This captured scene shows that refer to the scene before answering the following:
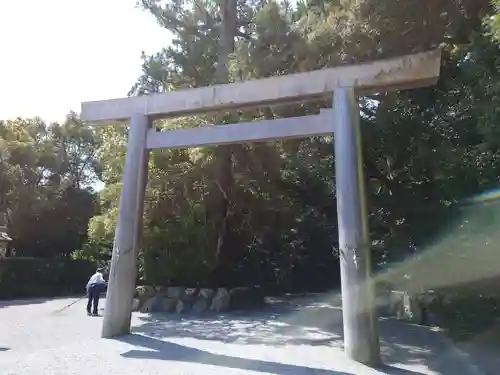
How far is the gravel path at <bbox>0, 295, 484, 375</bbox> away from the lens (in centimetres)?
552

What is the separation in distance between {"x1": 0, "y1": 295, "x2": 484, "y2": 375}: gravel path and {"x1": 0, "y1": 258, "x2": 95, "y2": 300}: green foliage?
19.7ft

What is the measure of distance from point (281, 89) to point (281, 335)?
4264mm

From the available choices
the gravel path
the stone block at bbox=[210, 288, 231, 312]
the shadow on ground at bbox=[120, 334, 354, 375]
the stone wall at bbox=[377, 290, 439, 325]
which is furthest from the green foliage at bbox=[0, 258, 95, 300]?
the stone wall at bbox=[377, 290, 439, 325]

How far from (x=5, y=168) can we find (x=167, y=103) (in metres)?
12.3

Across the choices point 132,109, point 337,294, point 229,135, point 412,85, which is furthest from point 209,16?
point 337,294

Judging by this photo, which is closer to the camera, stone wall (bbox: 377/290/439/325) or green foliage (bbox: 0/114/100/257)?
stone wall (bbox: 377/290/439/325)

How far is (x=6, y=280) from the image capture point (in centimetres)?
1611

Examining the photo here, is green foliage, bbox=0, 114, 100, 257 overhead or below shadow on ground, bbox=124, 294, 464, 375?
overhead

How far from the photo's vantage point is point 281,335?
27.1ft

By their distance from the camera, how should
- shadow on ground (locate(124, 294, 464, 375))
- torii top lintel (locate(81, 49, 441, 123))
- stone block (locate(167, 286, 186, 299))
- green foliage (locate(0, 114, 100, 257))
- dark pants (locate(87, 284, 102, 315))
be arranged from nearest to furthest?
shadow on ground (locate(124, 294, 464, 375)) < torii top lintel (locate(81, 49, 441, 123)) < dark pants (locate(87, 284, 102, 315)) < stone block (locate(167, 286, 186, 299)) < green foliage (locate(0, 114, 100, 257))

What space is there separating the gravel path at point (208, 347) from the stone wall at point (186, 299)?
92cm

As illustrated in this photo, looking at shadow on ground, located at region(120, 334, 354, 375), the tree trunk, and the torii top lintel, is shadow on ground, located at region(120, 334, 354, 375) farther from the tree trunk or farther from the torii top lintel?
the tree trunk

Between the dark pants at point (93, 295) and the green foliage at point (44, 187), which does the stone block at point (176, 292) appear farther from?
the green foliage at point (44, 187)

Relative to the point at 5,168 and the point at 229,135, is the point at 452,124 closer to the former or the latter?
the point at 229,135
